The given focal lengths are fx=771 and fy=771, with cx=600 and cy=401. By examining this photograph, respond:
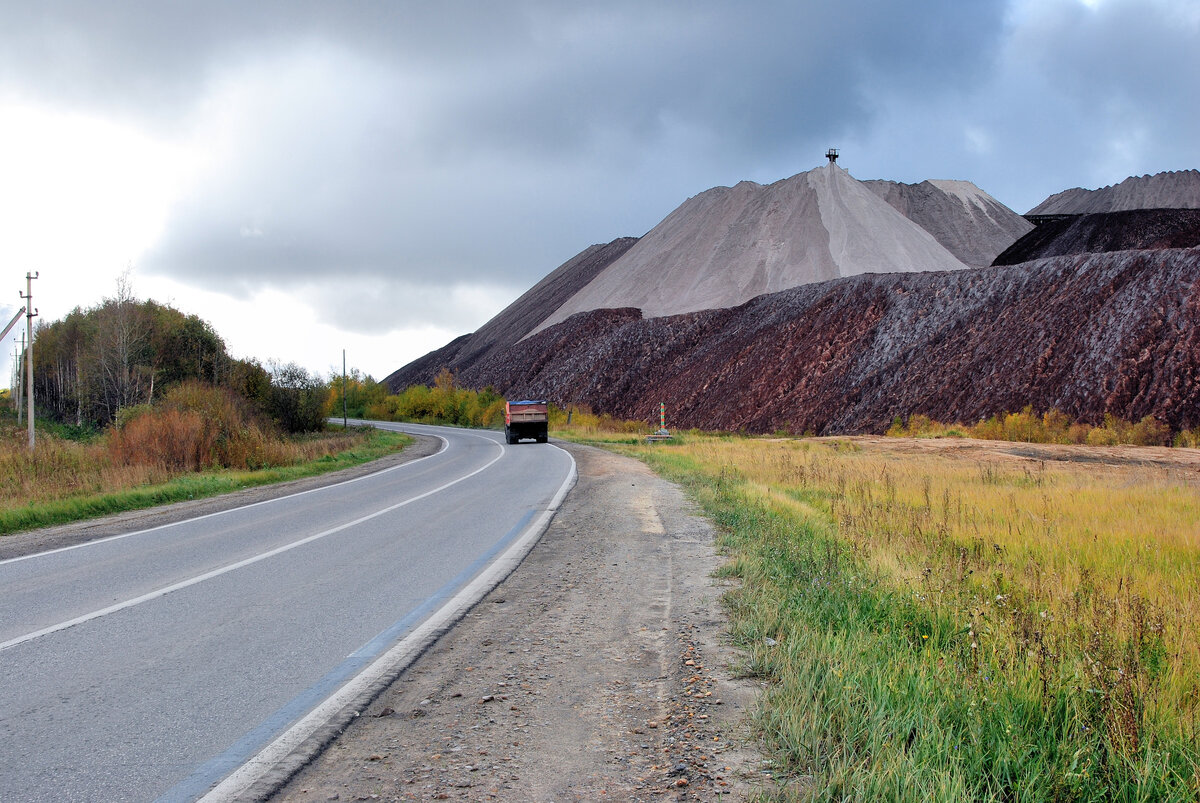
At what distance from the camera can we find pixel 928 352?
43781mm

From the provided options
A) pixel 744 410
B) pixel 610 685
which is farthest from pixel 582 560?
pixel 744 410

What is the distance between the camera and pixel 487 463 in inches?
945

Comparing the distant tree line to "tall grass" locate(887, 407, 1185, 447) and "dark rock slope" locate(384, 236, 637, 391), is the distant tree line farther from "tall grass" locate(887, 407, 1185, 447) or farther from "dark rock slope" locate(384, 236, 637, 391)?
"dark rock slope" locate(384, 236, 637, 391)

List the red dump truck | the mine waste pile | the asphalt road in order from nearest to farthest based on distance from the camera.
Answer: the asphalt road → the mine waste pile → the red dump truck

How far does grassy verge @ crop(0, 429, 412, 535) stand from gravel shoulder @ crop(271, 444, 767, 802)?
9.40 m

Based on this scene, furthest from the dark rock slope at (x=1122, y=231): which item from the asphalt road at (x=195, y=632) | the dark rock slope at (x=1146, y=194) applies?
the asphalt road at (x=195, y=632)

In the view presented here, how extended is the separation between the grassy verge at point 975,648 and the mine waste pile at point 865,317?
27.7 m

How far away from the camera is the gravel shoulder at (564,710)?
10.4 feet

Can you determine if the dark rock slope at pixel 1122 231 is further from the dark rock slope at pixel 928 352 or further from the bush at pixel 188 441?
the bush at pixel 188 441

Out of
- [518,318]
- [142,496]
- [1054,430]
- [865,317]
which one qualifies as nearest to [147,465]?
[142,496]

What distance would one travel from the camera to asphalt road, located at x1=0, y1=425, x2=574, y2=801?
3.50m

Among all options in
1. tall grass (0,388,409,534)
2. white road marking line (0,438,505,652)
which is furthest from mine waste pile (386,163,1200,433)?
white road marking line (0,438,505,652)

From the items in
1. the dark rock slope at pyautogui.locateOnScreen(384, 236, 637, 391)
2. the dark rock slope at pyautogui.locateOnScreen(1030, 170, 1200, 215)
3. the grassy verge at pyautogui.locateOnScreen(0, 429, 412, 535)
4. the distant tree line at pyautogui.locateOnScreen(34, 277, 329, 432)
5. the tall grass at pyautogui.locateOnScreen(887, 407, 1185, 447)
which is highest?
the dark rock slope at pyautogui.locateOnScreen(1030, 170, 1200, 215)

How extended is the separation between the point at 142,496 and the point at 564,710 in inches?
535
